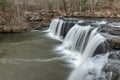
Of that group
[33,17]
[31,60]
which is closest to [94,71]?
[31,60]

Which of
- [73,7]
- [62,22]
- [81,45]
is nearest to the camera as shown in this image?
[81,45]

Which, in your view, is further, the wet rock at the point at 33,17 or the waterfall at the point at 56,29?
the wet rock at the point at 33,17

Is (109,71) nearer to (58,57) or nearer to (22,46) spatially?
(58,57)

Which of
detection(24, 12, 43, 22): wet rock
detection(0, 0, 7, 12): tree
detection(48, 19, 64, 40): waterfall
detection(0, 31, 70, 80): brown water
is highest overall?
detection(0, 0, 7, 12): tree

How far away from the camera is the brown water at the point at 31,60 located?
9811 mm

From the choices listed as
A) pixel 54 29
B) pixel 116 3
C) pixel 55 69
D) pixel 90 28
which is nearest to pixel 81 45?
pixel 90 28

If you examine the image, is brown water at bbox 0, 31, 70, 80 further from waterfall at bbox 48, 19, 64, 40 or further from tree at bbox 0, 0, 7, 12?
tree at bbox 0, 0, 7, 12

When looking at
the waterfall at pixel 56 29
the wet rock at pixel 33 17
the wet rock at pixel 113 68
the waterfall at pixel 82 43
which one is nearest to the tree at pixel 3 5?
the wet rock at pixel 33 17

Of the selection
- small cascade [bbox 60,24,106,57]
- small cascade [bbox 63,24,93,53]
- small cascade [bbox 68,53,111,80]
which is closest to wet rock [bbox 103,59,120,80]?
small cascade [bbox 68,53,111,80]

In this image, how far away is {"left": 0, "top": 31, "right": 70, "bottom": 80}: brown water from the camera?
981 cm

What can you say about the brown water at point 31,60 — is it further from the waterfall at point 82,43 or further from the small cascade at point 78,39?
the small cascade at point 78,39

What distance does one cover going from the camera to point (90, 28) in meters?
13.8

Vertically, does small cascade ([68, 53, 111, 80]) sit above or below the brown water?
above

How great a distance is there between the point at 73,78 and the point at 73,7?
23443 mm
